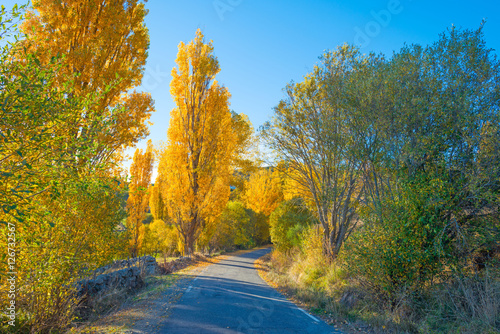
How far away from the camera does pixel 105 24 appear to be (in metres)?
8.88

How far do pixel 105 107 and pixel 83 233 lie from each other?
5007 millimetres

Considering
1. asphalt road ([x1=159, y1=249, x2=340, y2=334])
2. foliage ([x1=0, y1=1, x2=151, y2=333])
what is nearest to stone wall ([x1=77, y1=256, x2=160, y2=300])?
foliage ([x1=0, y1=1, x2=151, y2=333])

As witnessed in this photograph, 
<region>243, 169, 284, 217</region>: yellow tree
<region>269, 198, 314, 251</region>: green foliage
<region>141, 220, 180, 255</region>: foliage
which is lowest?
<region>141, 220, 180, 255</region>: foliage

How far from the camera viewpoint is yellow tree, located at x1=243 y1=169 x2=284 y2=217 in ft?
116

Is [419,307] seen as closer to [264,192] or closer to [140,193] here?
[140,193]

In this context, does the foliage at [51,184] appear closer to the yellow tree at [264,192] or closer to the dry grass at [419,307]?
the dry grass at [419,307]

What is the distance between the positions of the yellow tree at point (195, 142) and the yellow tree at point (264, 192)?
633 inches

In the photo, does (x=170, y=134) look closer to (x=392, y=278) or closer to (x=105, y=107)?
(x=105, y=107)

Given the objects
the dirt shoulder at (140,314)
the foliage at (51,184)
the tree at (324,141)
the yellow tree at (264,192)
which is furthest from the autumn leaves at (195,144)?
the yellow tree at (264,192)

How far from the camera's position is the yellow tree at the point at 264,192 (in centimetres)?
3534

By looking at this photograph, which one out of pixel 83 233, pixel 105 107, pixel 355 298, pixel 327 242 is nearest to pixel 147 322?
pixel 83 233

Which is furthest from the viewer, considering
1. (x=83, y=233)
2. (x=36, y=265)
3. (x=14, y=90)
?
(x=83, y=233)

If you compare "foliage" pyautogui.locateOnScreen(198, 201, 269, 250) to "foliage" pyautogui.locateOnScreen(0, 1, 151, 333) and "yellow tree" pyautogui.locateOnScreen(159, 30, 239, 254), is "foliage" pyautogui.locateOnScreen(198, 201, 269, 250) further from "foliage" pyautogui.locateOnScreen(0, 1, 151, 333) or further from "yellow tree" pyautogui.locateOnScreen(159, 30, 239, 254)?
"foliage" pyautogui.locateOnScreen(0, 1, 151, 333)

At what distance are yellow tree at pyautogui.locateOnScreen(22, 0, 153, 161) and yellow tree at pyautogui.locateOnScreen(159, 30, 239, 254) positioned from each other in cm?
799
